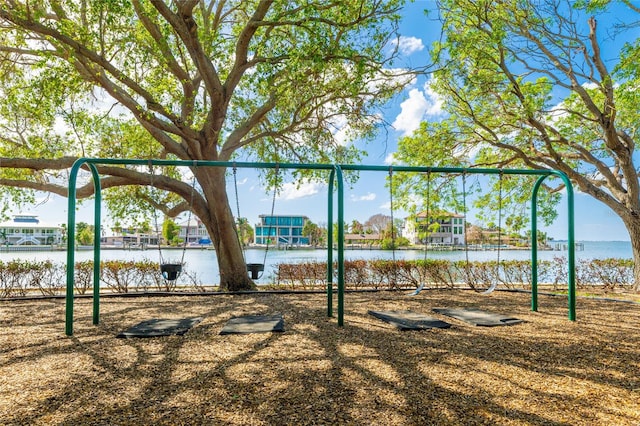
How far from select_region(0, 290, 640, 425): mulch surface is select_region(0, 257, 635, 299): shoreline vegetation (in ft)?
8.32

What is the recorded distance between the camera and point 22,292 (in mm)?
6734

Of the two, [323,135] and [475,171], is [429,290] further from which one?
[323,135]

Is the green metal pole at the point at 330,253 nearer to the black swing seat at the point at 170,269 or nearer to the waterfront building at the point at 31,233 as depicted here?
the black swing seat at the point at 170,269

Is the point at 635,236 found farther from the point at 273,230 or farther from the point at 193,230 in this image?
the point at 193,230

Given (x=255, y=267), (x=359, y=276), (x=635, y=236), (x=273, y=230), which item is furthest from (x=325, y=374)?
(x=273, y=230)

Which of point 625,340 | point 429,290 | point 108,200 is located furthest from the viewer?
point 108,200

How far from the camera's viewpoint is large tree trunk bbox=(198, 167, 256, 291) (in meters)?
7.46

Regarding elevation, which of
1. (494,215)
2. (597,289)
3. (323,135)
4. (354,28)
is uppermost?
(354,28)

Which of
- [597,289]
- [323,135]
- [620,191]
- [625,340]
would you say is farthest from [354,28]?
[597,289]

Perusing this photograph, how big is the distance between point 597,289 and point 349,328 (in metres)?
6.78

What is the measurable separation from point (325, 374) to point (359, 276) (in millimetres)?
5045

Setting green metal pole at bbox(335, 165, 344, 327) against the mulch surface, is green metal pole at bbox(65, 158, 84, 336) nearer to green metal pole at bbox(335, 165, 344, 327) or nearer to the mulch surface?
the mulch surface

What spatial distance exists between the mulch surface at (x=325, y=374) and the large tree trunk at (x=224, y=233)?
2.68 metres

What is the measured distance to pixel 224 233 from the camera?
7504 mm
